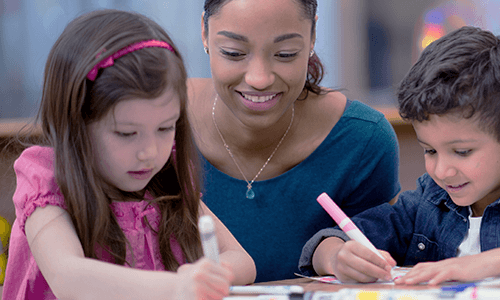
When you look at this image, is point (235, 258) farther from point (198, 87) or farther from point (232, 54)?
point (198, 87)

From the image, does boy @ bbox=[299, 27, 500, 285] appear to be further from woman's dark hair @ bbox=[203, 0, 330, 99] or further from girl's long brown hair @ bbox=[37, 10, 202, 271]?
girl's long brown hair @ bbox=[37, 10, 202, 271]

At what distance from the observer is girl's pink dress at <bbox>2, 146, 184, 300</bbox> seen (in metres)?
0.76

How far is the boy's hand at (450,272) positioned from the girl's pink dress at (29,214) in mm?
378

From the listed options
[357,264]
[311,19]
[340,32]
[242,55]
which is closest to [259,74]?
[242,55]

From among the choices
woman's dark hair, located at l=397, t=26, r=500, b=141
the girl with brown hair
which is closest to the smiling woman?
woman's dark hair, located at l=397, t=26, r=500, b=141

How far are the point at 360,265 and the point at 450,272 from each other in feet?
0.41

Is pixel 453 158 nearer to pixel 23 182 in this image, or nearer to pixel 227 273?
pixel 227 273

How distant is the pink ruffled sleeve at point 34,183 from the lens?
75cm

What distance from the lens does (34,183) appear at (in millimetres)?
769

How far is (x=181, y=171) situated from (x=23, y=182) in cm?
25

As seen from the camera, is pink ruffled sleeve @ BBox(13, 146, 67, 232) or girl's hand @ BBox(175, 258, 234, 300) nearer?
girl's hand @ BBox(175, 258, 234, 300)

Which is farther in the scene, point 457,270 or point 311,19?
point 311,19

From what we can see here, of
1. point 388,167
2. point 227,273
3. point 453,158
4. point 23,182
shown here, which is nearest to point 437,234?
point 453,158

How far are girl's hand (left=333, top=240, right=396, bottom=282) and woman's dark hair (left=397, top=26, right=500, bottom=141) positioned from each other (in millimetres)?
268
